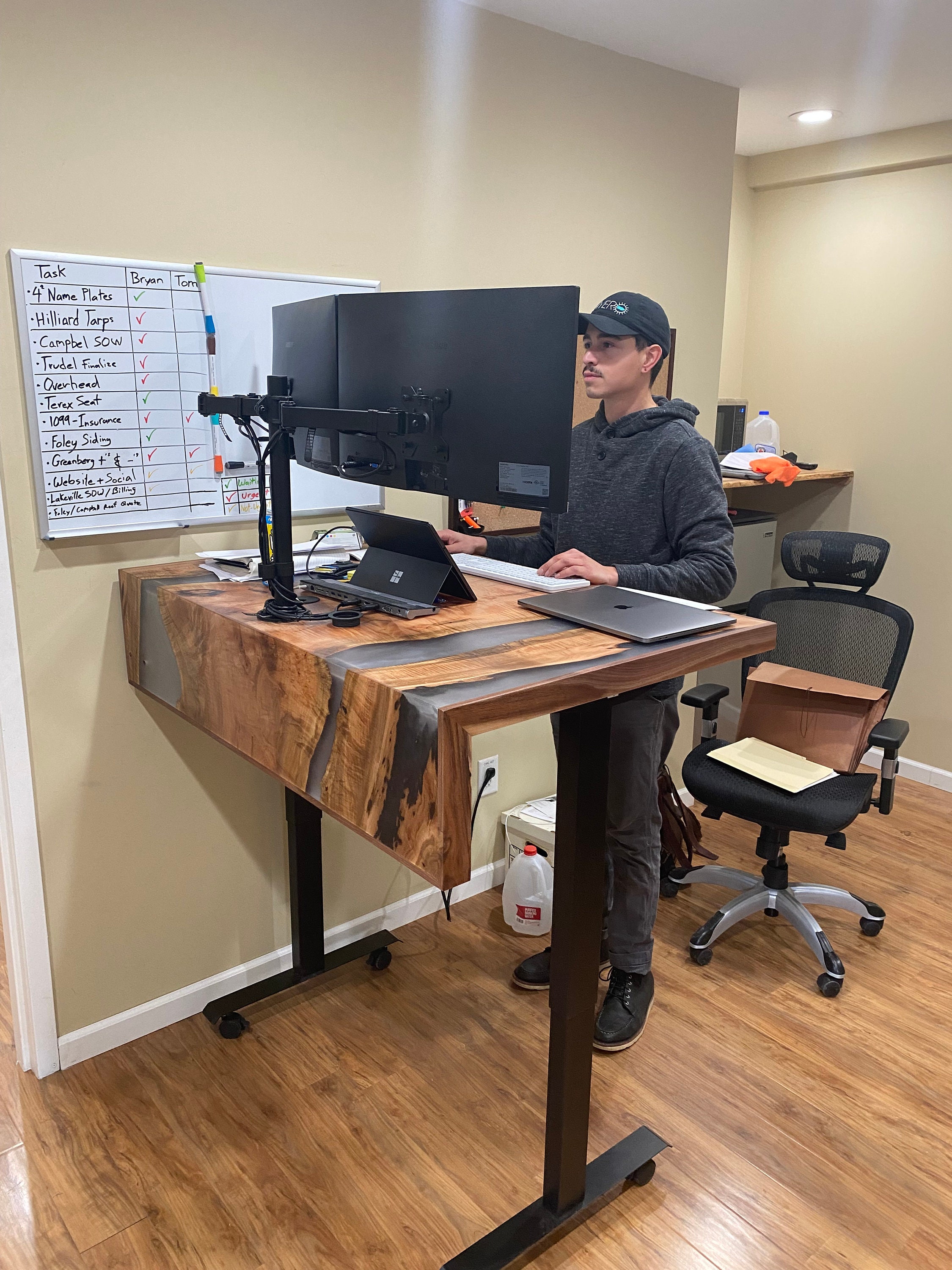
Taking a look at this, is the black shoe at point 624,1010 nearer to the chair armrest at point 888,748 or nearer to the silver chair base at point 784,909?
the silver chair base at point 784,909

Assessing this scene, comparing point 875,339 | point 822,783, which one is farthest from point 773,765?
point 875,339

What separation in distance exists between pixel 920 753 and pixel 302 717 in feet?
9.96

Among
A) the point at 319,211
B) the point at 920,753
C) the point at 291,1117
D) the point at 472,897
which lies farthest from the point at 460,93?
the point at 920,753

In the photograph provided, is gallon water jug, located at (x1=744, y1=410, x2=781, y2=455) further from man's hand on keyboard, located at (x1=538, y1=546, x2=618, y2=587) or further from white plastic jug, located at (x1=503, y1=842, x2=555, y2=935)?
man's hand on keyboard, located at (x1=538, y1=546, x2=618, y2=587)

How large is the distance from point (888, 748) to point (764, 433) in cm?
186

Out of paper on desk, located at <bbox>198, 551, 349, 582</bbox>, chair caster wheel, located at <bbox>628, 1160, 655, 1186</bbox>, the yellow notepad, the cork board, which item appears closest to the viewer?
chair caster wheel, located at <bbox>628, 1160, 655, 1186</bbox>

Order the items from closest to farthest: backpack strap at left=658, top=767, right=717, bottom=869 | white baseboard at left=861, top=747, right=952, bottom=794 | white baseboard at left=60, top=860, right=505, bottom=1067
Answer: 1. white baseboard at left=60, top=860, right=505, bottom=1067
2. backpack strap at left=658, top=767, right=717, bottom=869
3. white baseboard at left=861, top=747, right=952, bottom=794

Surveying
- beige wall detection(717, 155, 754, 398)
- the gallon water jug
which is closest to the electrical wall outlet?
the gallon water jug

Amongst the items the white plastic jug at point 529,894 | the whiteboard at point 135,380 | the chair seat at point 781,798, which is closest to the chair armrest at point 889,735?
the chair seat at point 781,798

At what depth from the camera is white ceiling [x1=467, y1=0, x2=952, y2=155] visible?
231 centimetres

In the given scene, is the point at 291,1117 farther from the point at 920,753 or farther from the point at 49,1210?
the point at 920,753

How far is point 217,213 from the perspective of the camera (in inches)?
77.9

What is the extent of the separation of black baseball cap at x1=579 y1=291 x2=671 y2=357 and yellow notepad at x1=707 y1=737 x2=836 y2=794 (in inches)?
44.6

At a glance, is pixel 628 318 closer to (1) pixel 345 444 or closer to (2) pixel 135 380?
(1) pixel 345 444
